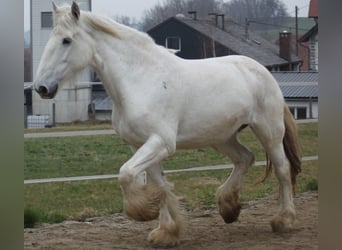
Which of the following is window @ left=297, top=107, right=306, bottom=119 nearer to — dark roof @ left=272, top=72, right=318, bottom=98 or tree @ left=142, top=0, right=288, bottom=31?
dark roof @ left=272, top=72, right=318, bottom=98

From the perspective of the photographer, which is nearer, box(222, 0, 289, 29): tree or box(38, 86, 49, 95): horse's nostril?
box(38, 86, 49, 95): horse's nostril

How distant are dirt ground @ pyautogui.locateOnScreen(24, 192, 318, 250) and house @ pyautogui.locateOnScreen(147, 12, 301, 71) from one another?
1.00 meters

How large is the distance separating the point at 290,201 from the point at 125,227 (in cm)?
104

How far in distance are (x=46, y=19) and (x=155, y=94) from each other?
0.82 m

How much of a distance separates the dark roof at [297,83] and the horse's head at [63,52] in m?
1.32

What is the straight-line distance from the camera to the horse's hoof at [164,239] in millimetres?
3596

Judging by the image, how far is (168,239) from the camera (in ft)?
11.8

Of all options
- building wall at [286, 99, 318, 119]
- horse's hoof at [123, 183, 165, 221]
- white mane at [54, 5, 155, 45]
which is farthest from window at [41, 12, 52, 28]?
building wall at [286, 99, 318, 119]

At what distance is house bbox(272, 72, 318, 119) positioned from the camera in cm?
403

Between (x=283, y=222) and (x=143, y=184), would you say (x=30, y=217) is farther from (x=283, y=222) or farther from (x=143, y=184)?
(x=283, y=222)

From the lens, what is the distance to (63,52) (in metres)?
3.24
